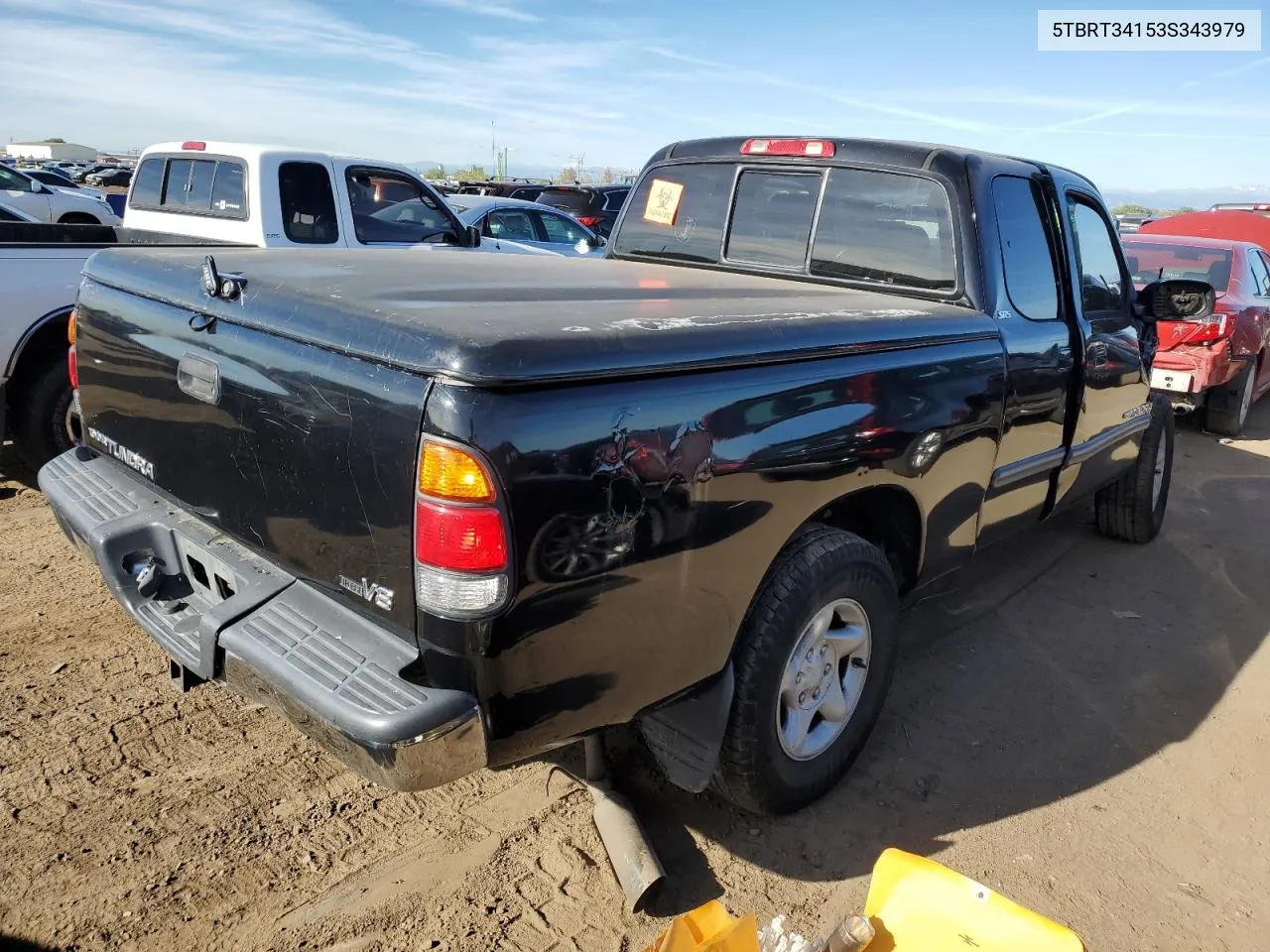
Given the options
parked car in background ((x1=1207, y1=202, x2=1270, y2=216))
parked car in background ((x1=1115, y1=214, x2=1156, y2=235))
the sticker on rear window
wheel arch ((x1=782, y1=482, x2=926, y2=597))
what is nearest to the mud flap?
wheel arch ((x1=782, y1=482, x2=926, y2=597))

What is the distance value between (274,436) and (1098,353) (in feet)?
10.9

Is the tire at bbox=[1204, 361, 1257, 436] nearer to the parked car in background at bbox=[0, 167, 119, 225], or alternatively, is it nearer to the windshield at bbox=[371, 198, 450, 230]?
the windshield at bbox=[371, 198, 450, 230]

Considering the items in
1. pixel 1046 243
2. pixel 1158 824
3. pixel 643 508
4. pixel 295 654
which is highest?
pixel 1046 243

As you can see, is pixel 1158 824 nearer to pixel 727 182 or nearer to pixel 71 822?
pixel 727 182

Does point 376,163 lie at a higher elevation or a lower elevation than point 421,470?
higher

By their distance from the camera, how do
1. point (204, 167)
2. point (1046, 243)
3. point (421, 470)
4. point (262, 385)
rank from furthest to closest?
point (204, 167)
point (1046, 243)
point (262, 385)
point (421, 470)

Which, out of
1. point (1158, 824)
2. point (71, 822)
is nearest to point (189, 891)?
point (71, 822)

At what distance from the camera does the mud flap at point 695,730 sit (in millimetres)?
2387

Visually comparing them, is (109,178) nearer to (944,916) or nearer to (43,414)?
(43,414)

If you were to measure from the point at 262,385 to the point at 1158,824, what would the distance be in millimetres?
2956

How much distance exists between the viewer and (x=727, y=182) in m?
3.97

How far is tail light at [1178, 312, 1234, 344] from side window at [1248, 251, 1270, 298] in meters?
1.24

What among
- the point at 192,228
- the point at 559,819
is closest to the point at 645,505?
the point at 559,819

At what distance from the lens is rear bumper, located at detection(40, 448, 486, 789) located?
74.0 inches
